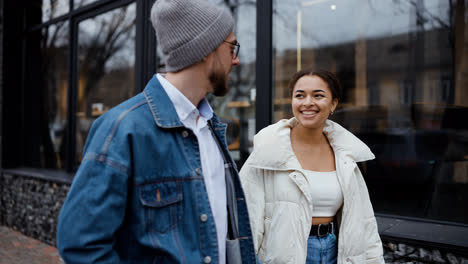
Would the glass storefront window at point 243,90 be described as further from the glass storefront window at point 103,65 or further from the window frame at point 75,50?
the glass storefront window at point 103,65

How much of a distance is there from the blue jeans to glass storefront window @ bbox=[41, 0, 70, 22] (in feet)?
20.3

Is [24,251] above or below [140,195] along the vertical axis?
below

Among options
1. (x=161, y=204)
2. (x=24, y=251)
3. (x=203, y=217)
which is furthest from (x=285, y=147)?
(x=24, y=251)

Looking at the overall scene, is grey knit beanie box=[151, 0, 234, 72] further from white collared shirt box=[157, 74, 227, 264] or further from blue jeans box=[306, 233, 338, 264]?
blue jeans box=[306, 233, 338, 264]

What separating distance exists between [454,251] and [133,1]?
16.2 ft

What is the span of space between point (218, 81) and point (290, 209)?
1080 mm

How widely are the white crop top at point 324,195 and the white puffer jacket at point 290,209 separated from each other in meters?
0.05

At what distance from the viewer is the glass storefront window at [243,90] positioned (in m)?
5.03

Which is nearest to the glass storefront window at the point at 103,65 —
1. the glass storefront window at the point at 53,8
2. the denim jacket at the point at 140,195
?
the glass storefront window at the point at 53,8

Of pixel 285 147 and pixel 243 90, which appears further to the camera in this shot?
pixel 243 90

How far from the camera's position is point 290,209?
2131 mm

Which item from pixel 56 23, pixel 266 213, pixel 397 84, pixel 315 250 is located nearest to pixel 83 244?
pixel 266 213

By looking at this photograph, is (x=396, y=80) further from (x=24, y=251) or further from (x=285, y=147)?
(x=24, y=251)

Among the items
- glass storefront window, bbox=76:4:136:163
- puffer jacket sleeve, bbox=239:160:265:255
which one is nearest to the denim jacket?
puffer jacket sleeve, bbox=239:160:265:255
